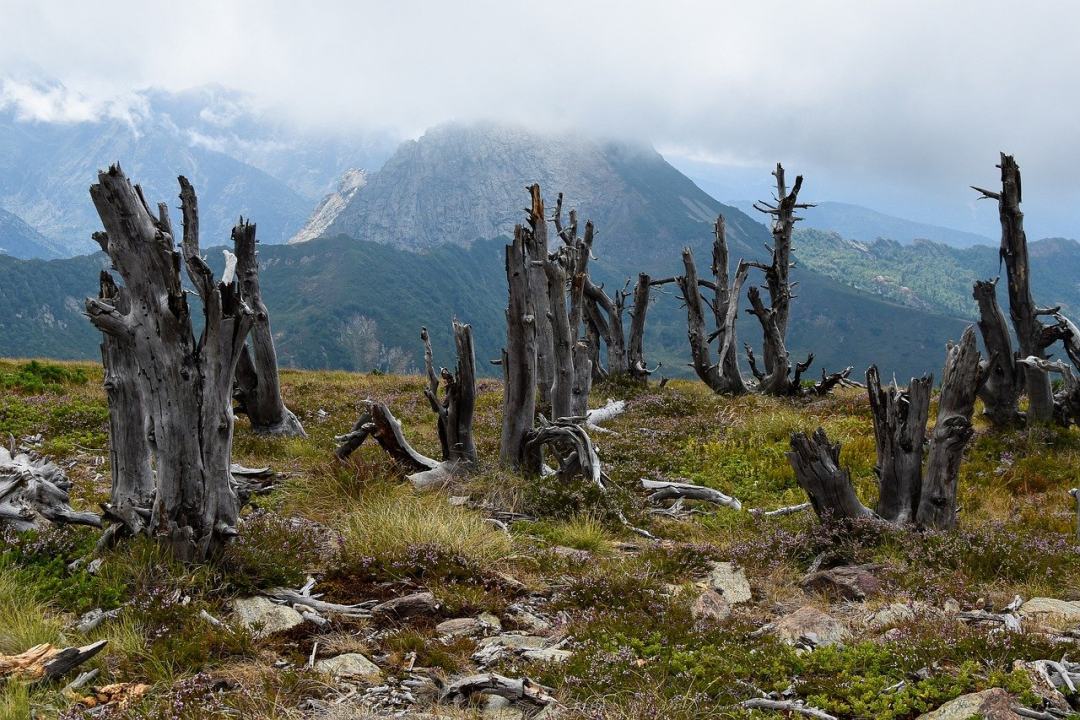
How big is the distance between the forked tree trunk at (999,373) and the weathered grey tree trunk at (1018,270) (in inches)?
9.8

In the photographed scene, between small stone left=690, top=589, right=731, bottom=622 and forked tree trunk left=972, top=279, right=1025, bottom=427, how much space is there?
1172 centimetres

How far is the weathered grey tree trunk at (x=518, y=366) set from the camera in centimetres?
1215

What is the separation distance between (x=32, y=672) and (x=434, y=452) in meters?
9.94

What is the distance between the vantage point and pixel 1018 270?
1661cm

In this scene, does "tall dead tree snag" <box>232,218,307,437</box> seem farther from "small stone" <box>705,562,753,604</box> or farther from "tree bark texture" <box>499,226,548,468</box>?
"small stone" <box>705,562,753,604</box>

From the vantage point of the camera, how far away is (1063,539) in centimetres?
877

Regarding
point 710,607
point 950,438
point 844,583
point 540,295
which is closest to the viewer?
point 710,607

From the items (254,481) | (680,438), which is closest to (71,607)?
(254,481)

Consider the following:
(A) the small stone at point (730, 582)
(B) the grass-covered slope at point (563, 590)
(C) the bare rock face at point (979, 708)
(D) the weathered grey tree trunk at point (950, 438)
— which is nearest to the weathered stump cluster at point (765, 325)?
(B) the grass-covered slope at point (563, 590)

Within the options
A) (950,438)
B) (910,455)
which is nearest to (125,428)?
(910,455)

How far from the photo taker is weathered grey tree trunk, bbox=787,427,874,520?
29.5 feet

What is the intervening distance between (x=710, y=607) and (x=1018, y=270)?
14.2 metres

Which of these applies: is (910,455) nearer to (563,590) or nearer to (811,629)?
(811,629)

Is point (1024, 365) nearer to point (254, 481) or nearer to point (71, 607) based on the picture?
point (254, 481)
